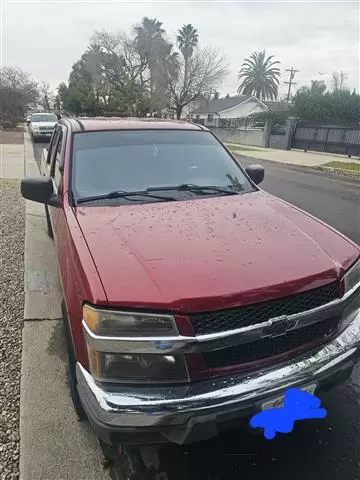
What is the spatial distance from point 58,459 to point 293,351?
1.38m

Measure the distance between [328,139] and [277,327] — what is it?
22.5 m

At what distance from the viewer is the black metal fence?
20.9 meters

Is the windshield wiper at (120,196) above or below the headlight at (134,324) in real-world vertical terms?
above

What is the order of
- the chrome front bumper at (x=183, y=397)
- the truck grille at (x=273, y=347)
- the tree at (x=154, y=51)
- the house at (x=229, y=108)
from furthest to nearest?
the house at (x=229, y=108) < the tree at (x=154, y=51) < the truck grille at (x=273, y=347) < the chrome front bumper at (x=183, y=397)

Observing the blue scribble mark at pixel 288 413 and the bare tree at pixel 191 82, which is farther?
the bare tree at pixel 191 82

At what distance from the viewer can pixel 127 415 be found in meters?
1.81

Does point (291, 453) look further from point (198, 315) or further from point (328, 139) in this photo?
point (328, 139)

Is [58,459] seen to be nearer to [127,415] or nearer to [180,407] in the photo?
[127,415]

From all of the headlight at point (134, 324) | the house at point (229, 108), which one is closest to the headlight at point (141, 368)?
the headlight at point (134, 324)

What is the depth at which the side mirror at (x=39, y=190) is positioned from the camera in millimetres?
3262

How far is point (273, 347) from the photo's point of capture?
6.76 ft

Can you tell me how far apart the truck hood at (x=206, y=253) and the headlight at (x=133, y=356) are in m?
0.07

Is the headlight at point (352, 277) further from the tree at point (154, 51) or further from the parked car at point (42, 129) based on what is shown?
the tree at point (154, 51)

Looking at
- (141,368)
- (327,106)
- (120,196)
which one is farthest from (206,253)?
(327,106)
